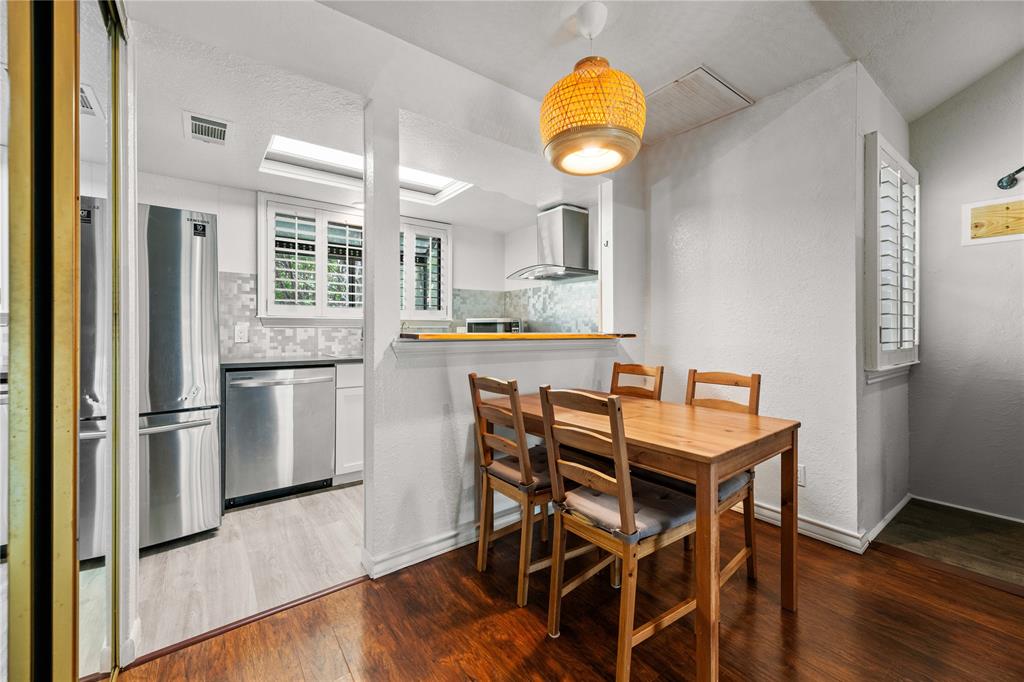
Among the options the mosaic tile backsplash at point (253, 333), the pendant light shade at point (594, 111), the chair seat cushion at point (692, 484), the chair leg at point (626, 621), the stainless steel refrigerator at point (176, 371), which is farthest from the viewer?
the mosaic tile backsplash at point (253, 333)

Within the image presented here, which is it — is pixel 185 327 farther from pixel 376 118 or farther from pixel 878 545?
pixel 878 545

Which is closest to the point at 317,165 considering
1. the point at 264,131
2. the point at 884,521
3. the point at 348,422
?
the point at 264,131

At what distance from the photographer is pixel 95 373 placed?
1.25 m

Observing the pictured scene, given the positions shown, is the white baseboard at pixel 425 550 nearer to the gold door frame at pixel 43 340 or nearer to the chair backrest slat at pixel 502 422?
the chair backrest slat at pixel 502 422

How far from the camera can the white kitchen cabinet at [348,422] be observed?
3.13m

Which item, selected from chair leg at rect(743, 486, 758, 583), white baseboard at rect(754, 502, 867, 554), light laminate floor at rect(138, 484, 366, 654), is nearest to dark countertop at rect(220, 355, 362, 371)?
light laminate floor at rect(138, 484, 366, 654)

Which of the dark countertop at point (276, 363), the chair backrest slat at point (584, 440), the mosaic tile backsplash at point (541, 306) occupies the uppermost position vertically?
the mosaic tile backsplash at point (541, 306)

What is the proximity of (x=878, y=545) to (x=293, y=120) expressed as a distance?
375cm

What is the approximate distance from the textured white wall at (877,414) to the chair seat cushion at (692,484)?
0.94m

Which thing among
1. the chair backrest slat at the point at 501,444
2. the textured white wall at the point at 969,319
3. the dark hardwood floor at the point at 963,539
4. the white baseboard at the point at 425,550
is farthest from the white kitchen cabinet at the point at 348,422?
the textured white wall at the point at 969,319

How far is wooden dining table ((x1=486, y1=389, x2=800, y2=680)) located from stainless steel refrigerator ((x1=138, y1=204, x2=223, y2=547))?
160 centimetres

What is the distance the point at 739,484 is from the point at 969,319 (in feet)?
7.08

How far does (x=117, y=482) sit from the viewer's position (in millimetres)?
1365

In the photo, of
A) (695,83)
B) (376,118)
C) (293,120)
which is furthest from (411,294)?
(695,83)
